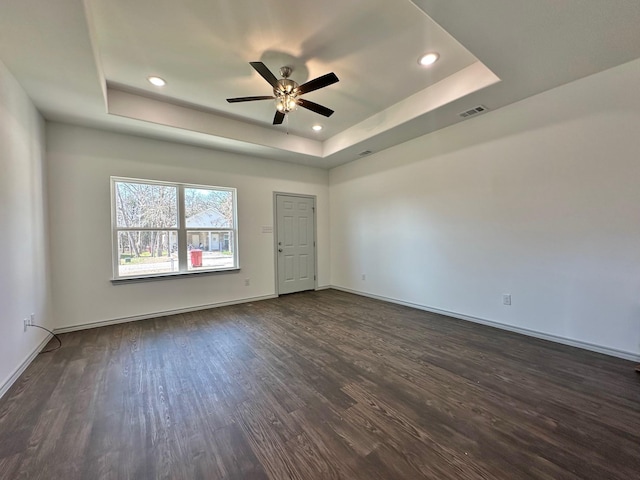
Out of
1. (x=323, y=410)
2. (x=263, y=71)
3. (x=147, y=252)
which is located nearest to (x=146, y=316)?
(x=147, y=252)

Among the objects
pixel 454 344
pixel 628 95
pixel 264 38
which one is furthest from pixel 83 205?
pixel 628 95

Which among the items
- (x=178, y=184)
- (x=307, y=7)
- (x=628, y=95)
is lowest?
(x=178, y=184)

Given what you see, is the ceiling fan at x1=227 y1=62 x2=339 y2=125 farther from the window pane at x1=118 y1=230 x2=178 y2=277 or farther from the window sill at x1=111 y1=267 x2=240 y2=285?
the window sill at x1=111 y1=267 x2=240 y2=285

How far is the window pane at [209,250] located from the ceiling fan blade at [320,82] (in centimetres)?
299

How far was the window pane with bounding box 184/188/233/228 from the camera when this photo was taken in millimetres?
4464

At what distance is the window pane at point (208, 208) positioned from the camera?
176 inches

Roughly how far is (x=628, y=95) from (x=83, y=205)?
6.33m

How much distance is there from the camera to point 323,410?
6.17 ft

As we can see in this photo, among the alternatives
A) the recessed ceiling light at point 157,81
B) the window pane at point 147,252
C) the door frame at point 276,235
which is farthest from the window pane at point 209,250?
the recessed ceiling light at point 157,81

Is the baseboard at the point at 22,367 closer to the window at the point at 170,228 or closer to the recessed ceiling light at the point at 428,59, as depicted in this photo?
the window at the point at 170,228

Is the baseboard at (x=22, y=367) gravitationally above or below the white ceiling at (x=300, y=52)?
below

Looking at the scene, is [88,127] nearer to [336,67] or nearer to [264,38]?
[264,38]

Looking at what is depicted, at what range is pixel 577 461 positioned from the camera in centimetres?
142

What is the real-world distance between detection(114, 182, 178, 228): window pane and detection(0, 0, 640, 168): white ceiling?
85cm
